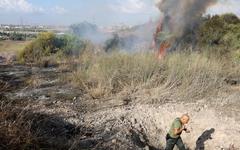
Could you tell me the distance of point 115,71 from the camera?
732 inches

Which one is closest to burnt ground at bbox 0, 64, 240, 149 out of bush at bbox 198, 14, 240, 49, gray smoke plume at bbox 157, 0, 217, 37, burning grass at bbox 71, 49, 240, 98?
burning grass at bbox 71, 49, 240, 98

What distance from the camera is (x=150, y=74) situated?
1850 centimetres

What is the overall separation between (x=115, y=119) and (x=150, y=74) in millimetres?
4403

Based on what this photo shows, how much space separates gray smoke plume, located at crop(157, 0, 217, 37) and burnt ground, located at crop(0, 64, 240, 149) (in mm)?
5926

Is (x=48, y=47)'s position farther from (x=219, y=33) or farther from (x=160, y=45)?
(x=160, y=45)

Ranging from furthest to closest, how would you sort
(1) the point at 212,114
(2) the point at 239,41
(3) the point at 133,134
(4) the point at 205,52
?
(2) the point at 239,41 < (4) the point at 205,52 < (1) the point at 212,114 < (3) the point at 133,134

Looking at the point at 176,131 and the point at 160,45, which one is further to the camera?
the point at 160,45

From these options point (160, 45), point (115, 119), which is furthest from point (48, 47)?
point (115, 119)

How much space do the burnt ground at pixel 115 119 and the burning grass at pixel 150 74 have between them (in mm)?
576

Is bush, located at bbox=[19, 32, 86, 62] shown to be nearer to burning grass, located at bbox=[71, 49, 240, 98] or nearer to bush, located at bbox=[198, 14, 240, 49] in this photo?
bush, located at bbox=[198, 14, 240, 49]

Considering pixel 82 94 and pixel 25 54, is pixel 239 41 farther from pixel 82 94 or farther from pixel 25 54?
pixel 25 54

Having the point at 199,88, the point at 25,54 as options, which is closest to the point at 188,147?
the point at 199,88

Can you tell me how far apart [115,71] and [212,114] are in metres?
4.95

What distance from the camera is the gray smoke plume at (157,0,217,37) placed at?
915 inches
